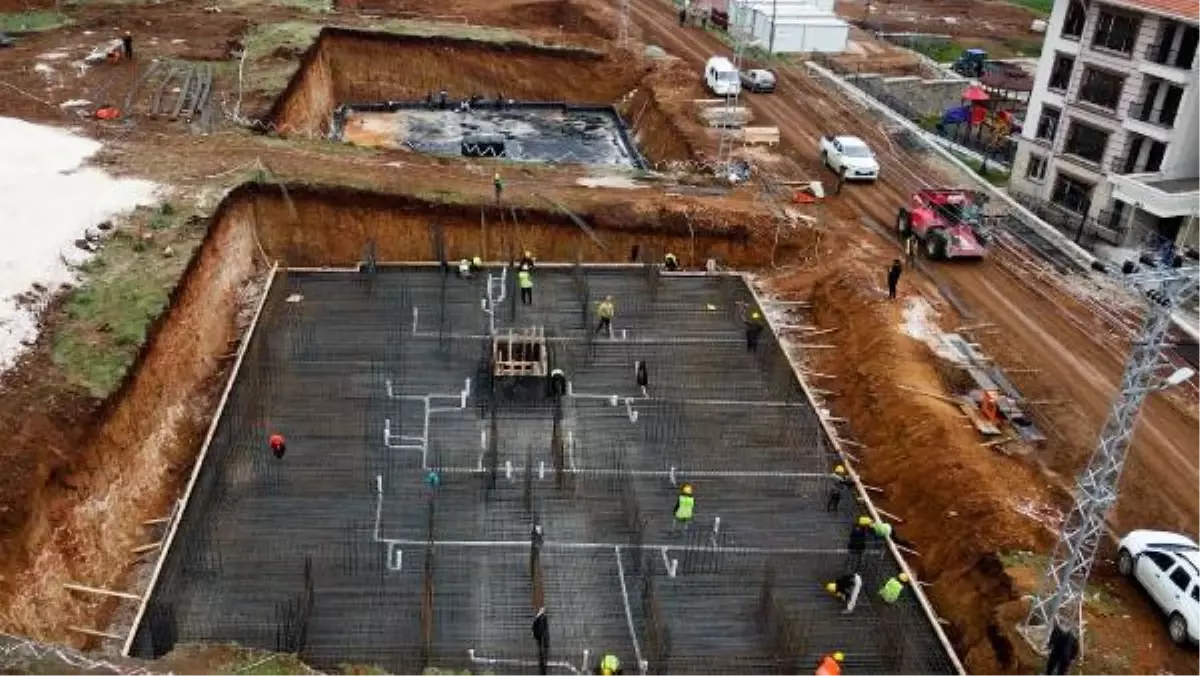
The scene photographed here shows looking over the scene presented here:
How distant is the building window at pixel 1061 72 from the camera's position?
117 ft

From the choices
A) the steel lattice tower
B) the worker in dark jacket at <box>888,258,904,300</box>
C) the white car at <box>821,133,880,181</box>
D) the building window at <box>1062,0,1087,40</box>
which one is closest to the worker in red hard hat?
the worker in dark jacket at <box>888,258,904,300</box>

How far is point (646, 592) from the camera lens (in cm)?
1823

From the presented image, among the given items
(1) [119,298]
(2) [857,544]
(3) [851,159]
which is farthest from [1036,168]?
(1) [119,298]

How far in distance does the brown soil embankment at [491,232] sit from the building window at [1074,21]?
1322cm

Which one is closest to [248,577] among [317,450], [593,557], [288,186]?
[317,450]

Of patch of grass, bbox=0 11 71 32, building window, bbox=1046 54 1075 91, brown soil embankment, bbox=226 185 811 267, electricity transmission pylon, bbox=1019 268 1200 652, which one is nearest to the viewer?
electricity transmission pylon, bbox=1019 268 1200 652

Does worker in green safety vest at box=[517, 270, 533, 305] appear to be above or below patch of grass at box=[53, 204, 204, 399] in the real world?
below

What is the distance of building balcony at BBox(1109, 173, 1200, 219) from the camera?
3123cm

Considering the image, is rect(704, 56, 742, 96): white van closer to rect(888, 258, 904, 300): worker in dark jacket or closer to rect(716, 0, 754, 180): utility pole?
rect(716, 0, 754, 180): utility pole

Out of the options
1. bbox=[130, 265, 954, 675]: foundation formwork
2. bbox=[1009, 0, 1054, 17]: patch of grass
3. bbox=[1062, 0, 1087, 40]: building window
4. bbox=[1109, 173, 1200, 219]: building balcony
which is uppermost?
bbox=[1062, 0, 1087, 40]: building window

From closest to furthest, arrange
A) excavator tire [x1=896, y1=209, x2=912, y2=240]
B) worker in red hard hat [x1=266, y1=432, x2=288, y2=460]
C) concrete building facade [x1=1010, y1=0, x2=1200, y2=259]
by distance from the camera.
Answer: worker in red hard hat [x1=266, y1=432, x2=288, y2=460] < concrete building facade [x1=1010, y1=0, x2=1200, y2=259] < excavator tire [x1=896, y1=209, x2=912, y2=240]

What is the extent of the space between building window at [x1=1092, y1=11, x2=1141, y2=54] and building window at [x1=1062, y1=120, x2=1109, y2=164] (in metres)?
2.78

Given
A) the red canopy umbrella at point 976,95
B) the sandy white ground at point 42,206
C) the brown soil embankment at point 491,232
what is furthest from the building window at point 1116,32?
the sandy white ground at point 42,206

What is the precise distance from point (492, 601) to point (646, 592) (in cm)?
290
